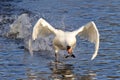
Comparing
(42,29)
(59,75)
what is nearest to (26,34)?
(42,29)

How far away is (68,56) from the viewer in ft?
44.7

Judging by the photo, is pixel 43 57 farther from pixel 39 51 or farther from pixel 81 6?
pixel 81 6

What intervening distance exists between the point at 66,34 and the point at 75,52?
1.01 metres

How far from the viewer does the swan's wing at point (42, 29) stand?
44.7 ft

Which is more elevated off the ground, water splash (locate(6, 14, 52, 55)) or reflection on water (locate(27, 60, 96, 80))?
water splash (locate(6, 14, 52, 55))

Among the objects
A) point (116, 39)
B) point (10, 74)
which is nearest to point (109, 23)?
point (116, 39)

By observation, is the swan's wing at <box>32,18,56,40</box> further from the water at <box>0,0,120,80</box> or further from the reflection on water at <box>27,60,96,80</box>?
the reflection on water at <box>27,60,96,80</box>

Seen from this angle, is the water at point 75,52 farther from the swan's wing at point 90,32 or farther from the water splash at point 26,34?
the swan's wing at point 90,32

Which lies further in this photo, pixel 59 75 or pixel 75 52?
pixel 75 52

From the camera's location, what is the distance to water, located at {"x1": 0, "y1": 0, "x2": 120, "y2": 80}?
40.7 ft

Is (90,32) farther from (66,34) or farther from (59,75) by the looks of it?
(59,75)

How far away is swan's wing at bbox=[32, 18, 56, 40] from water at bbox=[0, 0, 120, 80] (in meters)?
0.59

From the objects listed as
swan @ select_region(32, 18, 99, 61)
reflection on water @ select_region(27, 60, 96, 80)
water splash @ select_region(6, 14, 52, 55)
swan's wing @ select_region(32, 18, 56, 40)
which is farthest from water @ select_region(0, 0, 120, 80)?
swan's wing @ select_region(32, 18, 56, 40)

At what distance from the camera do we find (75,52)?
14641mm
